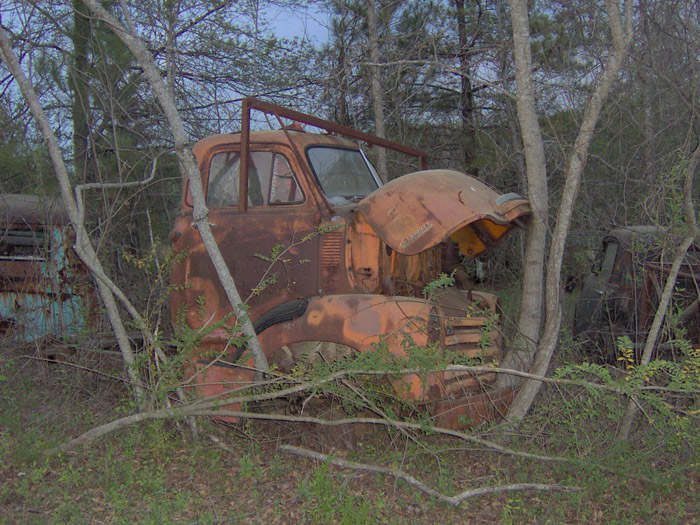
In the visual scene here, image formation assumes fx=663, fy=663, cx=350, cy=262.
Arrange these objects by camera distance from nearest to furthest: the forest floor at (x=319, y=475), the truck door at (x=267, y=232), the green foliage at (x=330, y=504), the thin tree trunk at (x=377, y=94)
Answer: the green foliage at (x=330, y=504) < the forest floor at (x=319, y=475) < the truck door at (x=267, y=232) < the thin tree trunk at (x=377, y=94)

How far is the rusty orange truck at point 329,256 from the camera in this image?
4668mm

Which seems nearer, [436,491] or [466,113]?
[436,491]

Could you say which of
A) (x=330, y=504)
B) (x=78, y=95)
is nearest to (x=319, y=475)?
(x=330, y=504)

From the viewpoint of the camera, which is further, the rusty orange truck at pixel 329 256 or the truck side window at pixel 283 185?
the truck side window at pixel 283 185

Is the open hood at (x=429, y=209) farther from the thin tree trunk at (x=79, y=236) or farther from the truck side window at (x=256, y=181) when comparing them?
the thin tree trunk at (x=79, y=236)

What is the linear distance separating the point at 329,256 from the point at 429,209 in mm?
882

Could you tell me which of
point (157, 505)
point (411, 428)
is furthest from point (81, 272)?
point (411, 428)

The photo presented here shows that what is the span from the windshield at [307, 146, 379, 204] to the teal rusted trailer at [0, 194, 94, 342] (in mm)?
2678

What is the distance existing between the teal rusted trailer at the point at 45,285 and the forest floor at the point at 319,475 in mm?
1357

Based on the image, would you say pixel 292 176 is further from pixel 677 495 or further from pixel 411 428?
pixel 677 495

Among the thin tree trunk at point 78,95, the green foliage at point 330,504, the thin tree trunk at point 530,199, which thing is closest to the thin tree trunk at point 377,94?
the thin tree trunk at point 78,95

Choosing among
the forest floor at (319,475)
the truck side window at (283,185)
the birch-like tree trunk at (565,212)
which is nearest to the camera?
the forest floor at (319,475)

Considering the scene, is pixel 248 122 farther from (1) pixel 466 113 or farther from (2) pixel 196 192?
(1) pixel 466 113

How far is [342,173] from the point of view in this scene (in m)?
5.85
